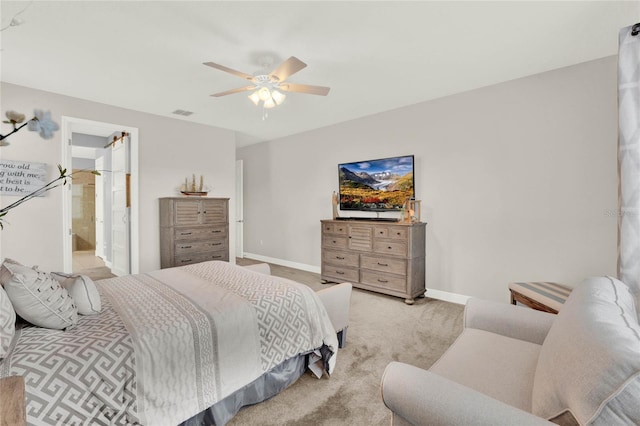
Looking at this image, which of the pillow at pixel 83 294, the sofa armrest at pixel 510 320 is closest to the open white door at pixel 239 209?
the pillow at pixel 83 294

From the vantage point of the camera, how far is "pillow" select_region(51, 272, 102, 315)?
1.70m

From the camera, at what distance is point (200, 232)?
455cm

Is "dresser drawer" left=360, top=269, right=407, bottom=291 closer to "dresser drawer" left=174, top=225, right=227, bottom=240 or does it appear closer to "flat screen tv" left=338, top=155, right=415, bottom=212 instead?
"flat screen tv" left=338, top=155, right=415, bottom=212

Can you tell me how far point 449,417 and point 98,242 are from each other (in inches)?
317

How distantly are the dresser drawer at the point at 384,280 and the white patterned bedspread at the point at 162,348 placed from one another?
1.89 meters

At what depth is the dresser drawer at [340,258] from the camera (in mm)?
4316

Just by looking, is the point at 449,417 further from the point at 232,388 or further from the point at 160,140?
the point at 160,140

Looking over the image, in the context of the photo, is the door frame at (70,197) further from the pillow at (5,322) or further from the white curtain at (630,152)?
the white curtain at (630,152)

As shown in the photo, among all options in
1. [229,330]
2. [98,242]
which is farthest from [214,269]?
[98,242]

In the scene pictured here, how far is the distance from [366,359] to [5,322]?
7.29ft

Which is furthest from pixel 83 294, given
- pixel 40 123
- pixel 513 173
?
pixel 513 173

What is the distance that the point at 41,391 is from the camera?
1197mm

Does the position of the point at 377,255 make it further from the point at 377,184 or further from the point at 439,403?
the point at 439,403

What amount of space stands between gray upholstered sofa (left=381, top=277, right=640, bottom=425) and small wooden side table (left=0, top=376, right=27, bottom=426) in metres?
1.07
